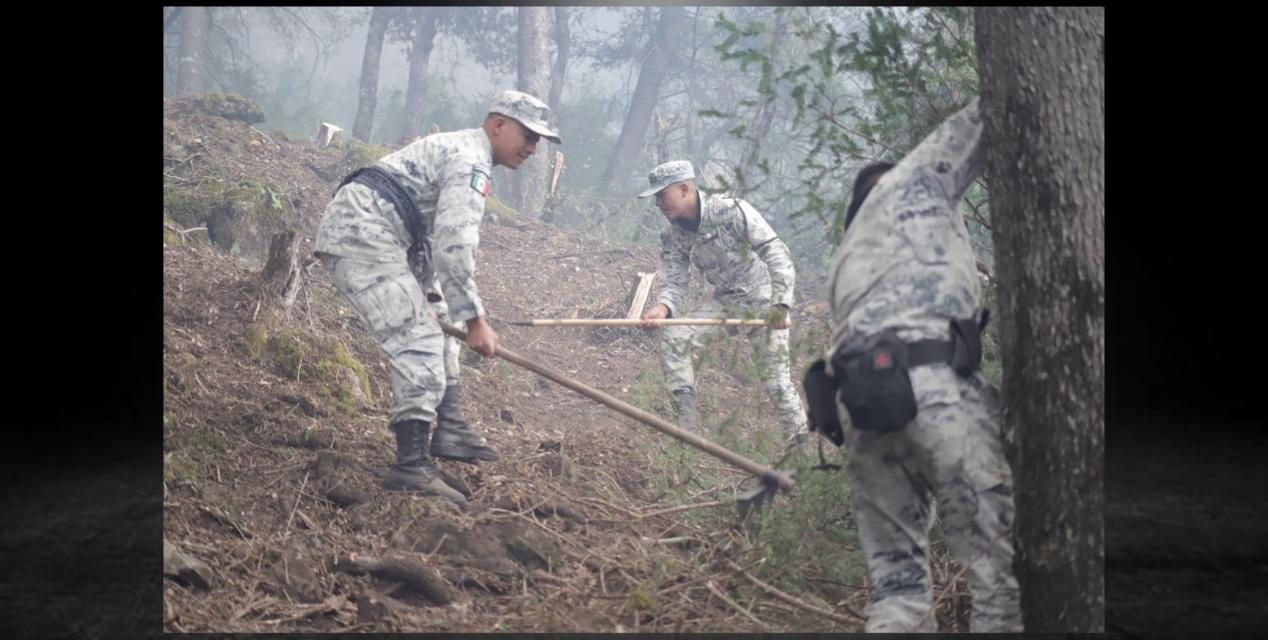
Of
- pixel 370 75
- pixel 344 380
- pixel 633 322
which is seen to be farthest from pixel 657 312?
pixel 370 75

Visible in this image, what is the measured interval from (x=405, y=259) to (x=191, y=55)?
59.3 inches

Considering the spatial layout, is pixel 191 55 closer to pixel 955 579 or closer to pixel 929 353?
pixel 929 353

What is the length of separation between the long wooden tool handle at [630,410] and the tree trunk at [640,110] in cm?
123

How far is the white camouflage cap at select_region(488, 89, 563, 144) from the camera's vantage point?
17.1ft

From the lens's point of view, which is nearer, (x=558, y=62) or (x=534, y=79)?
(x=534, y=79)

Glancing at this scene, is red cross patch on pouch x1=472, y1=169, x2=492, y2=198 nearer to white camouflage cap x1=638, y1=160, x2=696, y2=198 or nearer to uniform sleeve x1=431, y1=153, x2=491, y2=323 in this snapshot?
uniform sleeve x1=431, y1=153, x2=491, y2=323

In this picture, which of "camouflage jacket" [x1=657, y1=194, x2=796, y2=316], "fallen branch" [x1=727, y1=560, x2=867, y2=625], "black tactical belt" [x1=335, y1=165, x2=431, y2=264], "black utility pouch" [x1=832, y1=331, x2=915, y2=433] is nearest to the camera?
"black utility pouch" [x1=832, y1=331, x2=915, y2=433]

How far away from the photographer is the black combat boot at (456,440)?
5.15 metres

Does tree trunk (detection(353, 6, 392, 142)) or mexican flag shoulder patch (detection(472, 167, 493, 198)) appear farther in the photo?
tree trunk (detection(353, 6, 392, 142))

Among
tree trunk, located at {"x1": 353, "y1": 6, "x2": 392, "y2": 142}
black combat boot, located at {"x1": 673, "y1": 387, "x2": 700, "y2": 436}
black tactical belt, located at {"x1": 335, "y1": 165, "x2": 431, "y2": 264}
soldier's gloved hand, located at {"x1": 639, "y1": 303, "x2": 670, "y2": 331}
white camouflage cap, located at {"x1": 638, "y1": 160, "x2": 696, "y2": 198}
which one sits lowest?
black combat boot, located at {"x1": 673, "y1": 387, "x2": 700, "y2": 436}

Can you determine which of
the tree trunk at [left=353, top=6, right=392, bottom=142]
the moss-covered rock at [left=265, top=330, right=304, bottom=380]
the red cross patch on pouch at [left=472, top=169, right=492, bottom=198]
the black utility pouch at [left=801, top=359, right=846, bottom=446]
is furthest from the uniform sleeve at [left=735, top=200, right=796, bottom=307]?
the moss-covered rock at [left=265, top=330, right=304, bottom=380]

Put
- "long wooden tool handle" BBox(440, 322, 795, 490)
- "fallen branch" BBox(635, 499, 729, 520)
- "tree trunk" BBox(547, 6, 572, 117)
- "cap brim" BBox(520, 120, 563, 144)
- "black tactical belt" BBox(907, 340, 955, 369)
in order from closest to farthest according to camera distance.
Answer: "black tactical belt" BBox(907, 340, 955, 369)
"fallen branch" BBox(635, 499, 729, 520)
"long wooden tool handle" BBox(440, 322, 795, 490)
"cap brim" BBox(520, 120, 563, 144)
"tree trunk" BBox(547, 6, 572, 117)

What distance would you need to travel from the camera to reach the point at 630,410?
5258 millimetres
